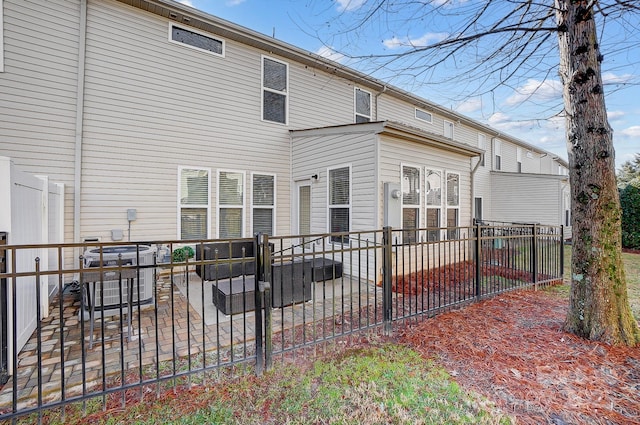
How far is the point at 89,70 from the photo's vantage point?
18.7 feet

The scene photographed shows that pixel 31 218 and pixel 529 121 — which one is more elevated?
pixel 529 121

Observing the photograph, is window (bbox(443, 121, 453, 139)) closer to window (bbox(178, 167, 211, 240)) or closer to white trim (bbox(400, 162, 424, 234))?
white trim (bbox(400, 162, 424, 234))

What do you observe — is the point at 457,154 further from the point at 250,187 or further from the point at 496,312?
the point at 250,187

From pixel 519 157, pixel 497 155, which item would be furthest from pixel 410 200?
pixel 519 157

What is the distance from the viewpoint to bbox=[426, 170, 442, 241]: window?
23.9ft

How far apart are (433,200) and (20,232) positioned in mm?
7382

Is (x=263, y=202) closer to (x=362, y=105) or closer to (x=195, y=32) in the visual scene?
(x=195, y=32)

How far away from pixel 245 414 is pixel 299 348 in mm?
914

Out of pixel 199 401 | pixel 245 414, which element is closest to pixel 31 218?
pixel 199 401

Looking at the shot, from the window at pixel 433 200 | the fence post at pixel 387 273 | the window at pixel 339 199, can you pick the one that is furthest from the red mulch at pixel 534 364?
the window at pixel 433 200

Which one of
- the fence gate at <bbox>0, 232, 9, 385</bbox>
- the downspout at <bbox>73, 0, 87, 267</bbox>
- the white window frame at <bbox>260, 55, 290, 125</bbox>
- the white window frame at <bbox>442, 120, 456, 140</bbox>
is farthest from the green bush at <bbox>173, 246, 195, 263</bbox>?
the white window frame at <bbox>442, 120, 456, 140</bbox>

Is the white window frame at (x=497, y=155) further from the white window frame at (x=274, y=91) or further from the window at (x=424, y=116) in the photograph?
the white window frame at (x=274, y=91)

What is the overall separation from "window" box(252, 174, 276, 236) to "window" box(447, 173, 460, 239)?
4584mm

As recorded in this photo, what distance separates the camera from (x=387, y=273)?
3502 mm
